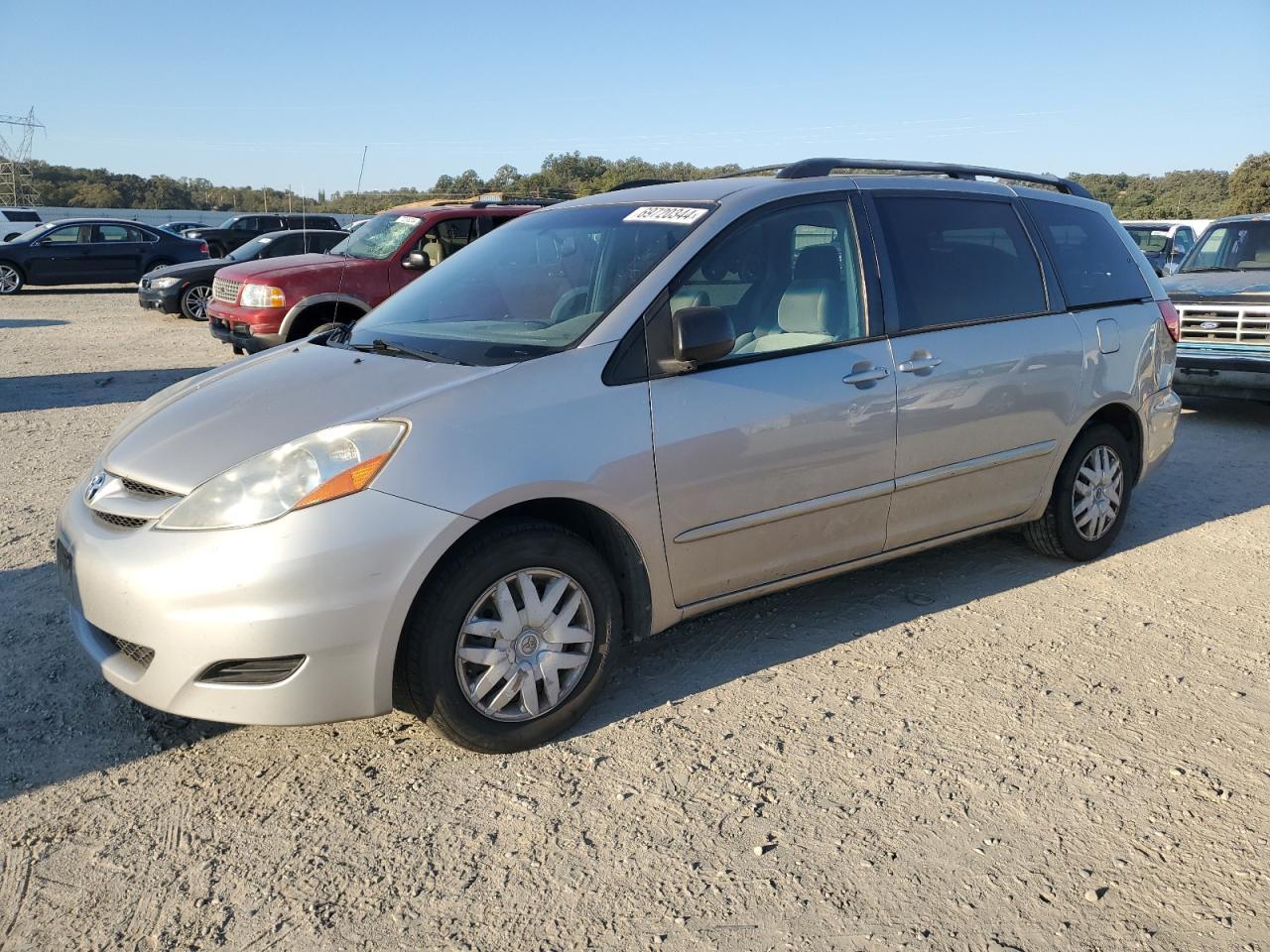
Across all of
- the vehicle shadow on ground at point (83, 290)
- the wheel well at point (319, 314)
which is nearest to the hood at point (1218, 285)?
the wheel well at point (319, 314)

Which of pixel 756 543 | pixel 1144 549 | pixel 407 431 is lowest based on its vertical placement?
pixel 1144 549

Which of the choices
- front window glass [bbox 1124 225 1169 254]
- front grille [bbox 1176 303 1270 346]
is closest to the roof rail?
front grille [bbox 1176 303 1270 346]

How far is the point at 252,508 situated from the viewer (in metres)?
2.93

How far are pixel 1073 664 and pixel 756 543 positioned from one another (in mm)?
1347

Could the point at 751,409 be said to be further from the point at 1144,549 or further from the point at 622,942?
the point at 1144,549

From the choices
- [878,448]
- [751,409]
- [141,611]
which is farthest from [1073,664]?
[141,611]

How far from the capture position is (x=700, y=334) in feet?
11.3

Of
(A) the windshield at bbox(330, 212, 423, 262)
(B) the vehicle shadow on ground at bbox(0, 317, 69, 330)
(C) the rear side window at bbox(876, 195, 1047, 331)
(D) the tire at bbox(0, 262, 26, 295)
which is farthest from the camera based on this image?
(D) the tire at bbox(0, 262, 26, 295)

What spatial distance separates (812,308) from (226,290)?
8.69 metres

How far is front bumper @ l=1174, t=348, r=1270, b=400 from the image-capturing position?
27.8 ft

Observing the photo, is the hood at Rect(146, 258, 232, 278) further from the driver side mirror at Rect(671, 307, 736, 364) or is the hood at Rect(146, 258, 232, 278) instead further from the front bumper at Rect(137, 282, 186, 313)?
the driver side mirror at Rect(671, 307, 736, 364)

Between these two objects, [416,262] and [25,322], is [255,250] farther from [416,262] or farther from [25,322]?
[416,262]

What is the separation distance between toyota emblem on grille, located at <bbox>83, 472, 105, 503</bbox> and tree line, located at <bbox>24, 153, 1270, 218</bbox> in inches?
837

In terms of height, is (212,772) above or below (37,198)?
below
